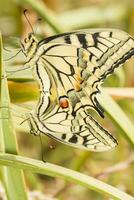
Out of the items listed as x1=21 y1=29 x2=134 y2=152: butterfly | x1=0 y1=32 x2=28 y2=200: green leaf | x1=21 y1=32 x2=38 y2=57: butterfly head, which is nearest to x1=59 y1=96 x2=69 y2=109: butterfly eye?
x1=21 y1=29 x2=134 y2=152: butterfly

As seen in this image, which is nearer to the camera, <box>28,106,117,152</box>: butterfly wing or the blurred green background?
<box>28,106,117,152</box>: butterfly wing

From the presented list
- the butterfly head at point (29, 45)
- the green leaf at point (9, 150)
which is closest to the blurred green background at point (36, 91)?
the butterfly head at point (29, 45)

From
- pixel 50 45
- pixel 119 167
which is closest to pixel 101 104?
pixel 50 45

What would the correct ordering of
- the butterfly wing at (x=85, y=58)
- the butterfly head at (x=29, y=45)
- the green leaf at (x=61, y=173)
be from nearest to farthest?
1. the green leaf at (x=61, y=173)
2. the butterfly wing at (x=85, y=58)
3. the butterfly head at (x=29, y=45)

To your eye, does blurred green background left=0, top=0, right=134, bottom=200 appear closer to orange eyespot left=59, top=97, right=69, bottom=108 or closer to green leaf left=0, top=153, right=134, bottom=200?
orange eyespot left=59, top=97, right=69, bottom=108

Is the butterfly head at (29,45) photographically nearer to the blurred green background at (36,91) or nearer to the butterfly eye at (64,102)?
the blurred green background at (36,91)

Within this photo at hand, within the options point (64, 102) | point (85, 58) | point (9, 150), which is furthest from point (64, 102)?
point (9, 150)

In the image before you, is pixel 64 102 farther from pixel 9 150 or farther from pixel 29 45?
pixel 9 150
